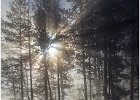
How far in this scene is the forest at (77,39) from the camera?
876 inches

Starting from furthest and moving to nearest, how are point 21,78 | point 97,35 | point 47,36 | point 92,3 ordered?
point 21,78, point 47,36, point 92,3, point 97,35

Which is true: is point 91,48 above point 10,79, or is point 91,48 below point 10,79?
above

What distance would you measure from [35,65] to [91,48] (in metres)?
6.27

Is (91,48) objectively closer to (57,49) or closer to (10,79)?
(57,49)

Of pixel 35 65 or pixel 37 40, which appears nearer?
pixel 37 40

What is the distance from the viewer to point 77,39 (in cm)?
2647

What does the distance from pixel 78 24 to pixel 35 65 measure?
6416 mm

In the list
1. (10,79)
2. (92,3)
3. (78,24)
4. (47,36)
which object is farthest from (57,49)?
(10,79)

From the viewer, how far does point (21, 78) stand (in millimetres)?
31188

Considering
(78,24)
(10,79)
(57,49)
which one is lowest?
(10,79)

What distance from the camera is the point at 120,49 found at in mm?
23703

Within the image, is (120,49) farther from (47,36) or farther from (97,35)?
(47,36)

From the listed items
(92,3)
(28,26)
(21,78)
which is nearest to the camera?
(92,3)

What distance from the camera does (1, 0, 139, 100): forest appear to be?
2225 cm
